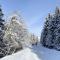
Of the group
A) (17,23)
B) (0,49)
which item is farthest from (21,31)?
(0,49)

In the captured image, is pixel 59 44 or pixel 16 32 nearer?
pixel 16 32

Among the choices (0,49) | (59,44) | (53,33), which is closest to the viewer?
(0,49)

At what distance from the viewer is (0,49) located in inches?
1157

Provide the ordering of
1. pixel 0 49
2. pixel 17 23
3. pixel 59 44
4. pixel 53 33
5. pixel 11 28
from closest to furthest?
pixel 0 49 < pixel 11 28 < pixel 17 23 < pixel 59 44 < pixel 53 33

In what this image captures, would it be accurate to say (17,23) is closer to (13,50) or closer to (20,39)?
(20,39)

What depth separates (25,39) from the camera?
36438 mm

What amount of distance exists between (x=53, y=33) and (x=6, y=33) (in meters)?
21.2

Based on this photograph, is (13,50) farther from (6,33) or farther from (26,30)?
(26,30)

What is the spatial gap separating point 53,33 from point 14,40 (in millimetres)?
19743

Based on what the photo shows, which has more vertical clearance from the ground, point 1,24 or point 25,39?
point 1,24

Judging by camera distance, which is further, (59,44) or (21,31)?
(59,44)

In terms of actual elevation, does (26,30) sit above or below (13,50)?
above

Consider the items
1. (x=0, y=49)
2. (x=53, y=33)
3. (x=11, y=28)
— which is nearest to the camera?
(x=0, y=49)

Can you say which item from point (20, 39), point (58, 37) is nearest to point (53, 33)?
point (58, 37)
